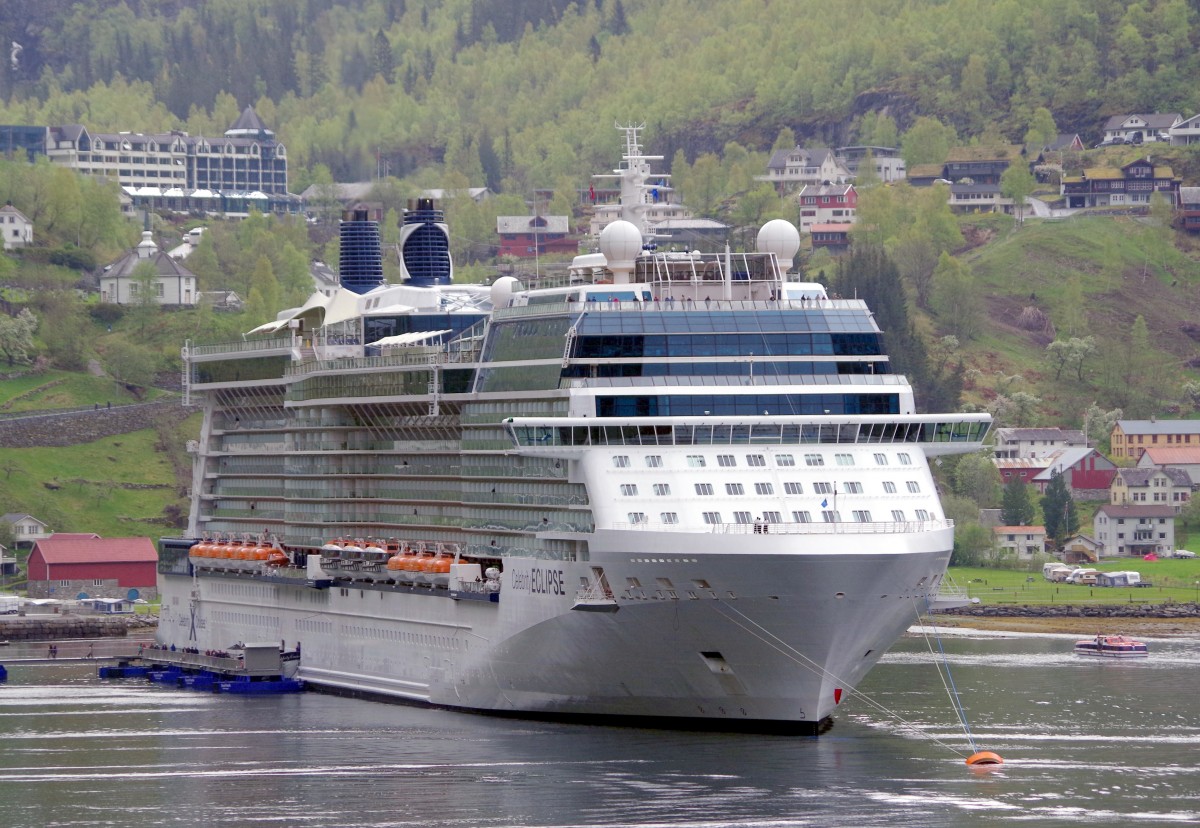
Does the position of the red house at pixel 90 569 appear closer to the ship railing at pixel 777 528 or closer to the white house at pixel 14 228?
the white house at pixel 14 228

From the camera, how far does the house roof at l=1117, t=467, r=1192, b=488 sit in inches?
6220

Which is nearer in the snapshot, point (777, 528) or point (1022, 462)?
point (777, 528)

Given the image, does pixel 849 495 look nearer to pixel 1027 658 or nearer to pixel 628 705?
pixel 628 705

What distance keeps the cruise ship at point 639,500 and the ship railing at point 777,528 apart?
0.25 ft

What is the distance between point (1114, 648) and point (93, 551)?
54993 mm

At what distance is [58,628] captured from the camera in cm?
11706

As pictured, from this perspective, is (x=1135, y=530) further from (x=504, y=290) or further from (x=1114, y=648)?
(x=504, y=290)

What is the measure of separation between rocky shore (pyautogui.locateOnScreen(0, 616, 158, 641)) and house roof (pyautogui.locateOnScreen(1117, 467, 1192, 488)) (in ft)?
213

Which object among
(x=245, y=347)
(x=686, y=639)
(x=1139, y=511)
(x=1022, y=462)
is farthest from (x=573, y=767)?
(x=1022, y=462)

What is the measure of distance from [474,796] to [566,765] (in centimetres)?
408

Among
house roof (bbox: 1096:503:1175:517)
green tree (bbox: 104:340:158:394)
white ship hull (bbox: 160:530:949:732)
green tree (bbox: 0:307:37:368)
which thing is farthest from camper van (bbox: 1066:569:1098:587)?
green tree (bbox: 0:307:37:368)

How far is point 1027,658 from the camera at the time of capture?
104 m

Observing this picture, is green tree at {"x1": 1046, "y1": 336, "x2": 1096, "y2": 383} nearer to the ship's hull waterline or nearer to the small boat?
the small boat

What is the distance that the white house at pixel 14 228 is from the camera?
197 metres
